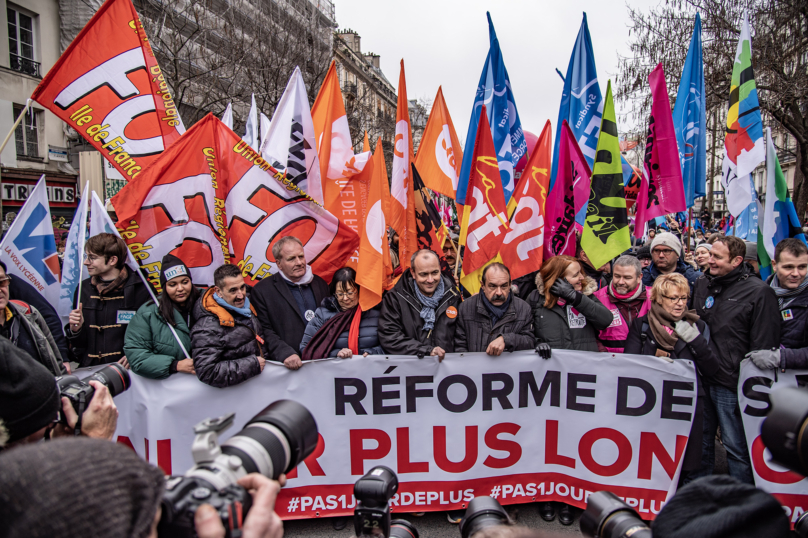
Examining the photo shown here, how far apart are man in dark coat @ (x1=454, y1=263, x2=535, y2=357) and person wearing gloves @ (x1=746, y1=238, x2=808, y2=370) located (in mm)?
1492

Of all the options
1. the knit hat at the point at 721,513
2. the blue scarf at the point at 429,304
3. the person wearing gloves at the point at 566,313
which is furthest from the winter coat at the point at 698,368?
the knit hat at the point at 721,513

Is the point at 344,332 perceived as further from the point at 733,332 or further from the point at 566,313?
the point at 733,332

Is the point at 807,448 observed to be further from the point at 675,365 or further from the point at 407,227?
the point at 407,227

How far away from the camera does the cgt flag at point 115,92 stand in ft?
12.9

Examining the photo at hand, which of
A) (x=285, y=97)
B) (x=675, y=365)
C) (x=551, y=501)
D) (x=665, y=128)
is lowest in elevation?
(x=551, y=501)

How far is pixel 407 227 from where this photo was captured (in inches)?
176

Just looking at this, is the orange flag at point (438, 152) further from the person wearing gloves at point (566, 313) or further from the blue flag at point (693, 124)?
the blue flag at point (693, 124)

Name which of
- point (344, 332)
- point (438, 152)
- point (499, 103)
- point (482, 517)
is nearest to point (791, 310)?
point (482, 517)

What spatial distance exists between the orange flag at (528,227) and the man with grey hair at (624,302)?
77 centimetres

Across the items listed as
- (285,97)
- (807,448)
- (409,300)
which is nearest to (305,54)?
(285,97)

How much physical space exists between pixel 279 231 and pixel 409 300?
146 centimetres

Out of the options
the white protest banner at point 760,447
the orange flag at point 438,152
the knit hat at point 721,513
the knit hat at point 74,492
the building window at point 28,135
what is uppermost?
the building window at point 28,135

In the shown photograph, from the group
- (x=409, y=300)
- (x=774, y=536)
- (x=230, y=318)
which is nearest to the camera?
(x=774, y=536)

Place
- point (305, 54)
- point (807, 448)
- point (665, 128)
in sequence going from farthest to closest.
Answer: point (305, 54) → point (665, 128) → point (807, 448)
